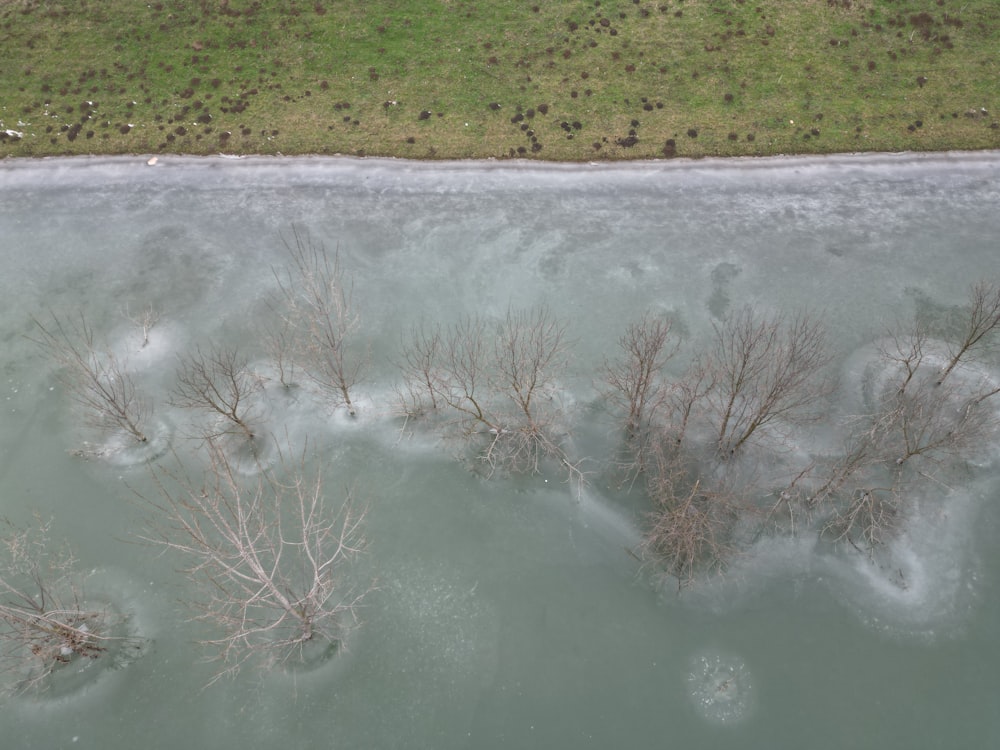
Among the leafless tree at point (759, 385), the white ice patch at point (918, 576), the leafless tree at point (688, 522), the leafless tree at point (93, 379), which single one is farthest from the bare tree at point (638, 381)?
the leafless tree at point (93, 379)

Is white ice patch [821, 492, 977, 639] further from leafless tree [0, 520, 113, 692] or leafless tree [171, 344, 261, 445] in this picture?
leafless tree [0, 520, 113, 692]

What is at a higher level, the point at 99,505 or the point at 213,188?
the point at 213,188

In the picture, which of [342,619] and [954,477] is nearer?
[342,619]

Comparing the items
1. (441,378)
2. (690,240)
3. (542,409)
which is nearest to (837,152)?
(690,240)

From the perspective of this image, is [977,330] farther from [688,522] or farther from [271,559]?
[271,559]

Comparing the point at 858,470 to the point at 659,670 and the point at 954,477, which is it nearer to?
the point at 954,477

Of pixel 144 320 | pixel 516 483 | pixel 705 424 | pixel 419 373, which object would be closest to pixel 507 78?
pixel 419 373

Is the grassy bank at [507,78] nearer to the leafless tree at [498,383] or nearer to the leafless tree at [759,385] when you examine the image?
the leafless tree at [498,383]

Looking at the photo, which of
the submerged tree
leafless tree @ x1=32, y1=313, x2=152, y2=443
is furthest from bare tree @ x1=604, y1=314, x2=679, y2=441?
leafless tree @ x1=32, y1=313, x2=152, y2=443
